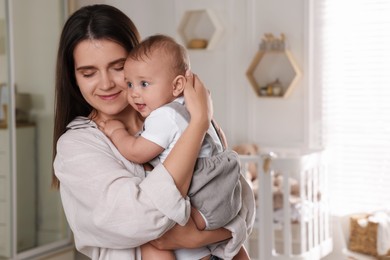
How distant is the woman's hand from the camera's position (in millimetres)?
1281

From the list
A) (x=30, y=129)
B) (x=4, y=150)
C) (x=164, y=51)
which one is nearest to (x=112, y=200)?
(x=164, y=51)

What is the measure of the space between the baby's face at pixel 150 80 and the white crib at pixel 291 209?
7.89ft

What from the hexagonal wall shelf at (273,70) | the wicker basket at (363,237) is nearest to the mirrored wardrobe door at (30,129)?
the hexagonal wall shelf at (273,70)

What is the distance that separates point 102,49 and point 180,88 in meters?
0.19

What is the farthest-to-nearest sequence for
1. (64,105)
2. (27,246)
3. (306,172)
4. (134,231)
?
(306,172) → (27,246) → (64,105) → (134,231)

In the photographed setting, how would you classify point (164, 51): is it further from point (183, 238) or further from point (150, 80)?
point (183, 238)

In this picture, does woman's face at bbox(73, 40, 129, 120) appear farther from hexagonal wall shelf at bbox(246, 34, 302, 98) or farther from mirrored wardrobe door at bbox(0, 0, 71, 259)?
hexagonal wall shelf at bbox(246, 34, 302, 98)

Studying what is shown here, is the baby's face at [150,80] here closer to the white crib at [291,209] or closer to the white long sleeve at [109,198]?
the white long sleeve at [109,198]

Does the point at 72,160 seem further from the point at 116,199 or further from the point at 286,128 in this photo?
the point at 286,128

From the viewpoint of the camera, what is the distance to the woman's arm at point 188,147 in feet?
4.08

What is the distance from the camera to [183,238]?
130 centimetres

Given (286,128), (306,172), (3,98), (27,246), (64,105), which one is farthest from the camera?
(286,128)

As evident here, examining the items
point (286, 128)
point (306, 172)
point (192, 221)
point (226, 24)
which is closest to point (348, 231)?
point (306, 172)

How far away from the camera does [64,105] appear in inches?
58.0
